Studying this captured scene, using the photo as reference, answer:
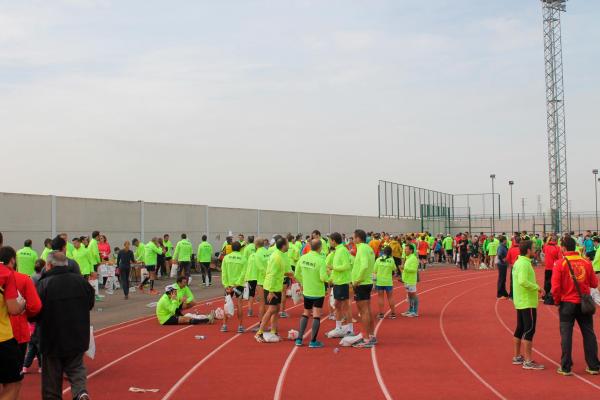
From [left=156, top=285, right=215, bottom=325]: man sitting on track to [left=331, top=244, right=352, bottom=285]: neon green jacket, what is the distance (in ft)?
12.0

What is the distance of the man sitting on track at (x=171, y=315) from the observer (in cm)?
1450

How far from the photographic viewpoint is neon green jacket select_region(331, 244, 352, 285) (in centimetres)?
1204

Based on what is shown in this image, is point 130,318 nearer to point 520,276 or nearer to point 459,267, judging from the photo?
point 520,276

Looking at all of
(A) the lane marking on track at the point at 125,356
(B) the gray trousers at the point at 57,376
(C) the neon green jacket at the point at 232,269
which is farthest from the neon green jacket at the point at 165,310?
(B) the gray trousers at the point at 57,376

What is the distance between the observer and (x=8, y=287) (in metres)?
6.22

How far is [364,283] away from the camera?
11734mm

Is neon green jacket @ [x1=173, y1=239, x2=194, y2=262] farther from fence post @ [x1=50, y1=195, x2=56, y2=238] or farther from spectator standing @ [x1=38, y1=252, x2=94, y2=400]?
spectator standing @ [x1=38, y1=252, x2=94, y2=400]

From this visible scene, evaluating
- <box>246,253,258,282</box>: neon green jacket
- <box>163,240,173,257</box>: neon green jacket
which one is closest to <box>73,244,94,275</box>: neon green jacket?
<box>246,253,258,282</box>: neon green jacket

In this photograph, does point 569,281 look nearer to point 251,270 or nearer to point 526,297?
point 526,297

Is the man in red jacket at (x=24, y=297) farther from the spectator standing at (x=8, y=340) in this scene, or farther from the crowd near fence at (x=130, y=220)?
the crowd near fence at (x=130, y=220)

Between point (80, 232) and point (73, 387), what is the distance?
743 inches

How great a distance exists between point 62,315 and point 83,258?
1107cm

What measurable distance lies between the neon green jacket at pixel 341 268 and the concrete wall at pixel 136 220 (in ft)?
45.5

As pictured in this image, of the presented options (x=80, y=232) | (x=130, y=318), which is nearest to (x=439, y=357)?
(x=130, y=318)
